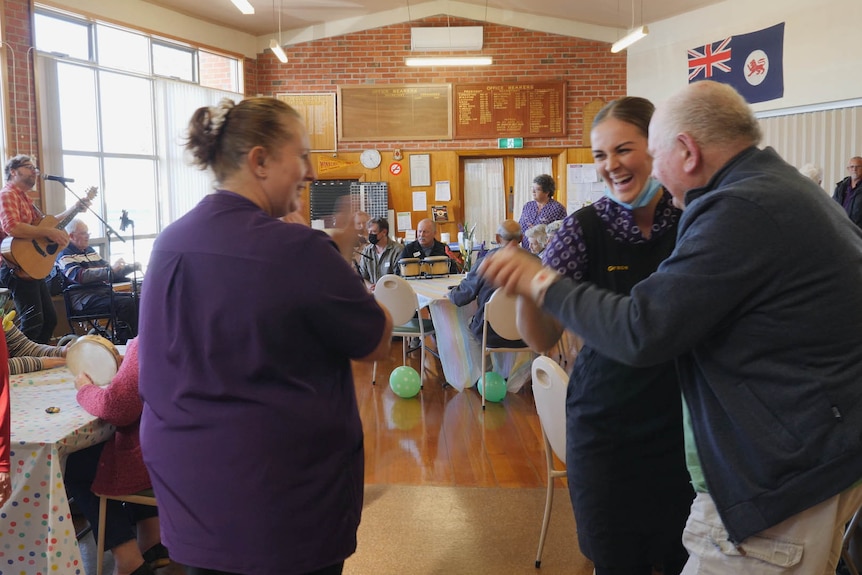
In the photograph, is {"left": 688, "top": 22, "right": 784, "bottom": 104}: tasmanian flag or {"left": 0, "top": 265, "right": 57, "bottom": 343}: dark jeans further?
{"left": 688, "top": 22, "right": 784, "bottom": 104}: tasmanian flag

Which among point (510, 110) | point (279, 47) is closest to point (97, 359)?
point (279, 47)

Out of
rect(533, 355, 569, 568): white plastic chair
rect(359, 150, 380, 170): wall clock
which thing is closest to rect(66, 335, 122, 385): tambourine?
rect(533, 355, 569, 568): white plastic chair

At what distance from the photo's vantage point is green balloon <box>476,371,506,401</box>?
4867 millimetres

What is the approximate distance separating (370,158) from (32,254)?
16.5 ft

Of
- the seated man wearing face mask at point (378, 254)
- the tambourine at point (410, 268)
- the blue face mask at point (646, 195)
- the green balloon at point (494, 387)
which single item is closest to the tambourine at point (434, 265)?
the tambourine at point (410, 268)

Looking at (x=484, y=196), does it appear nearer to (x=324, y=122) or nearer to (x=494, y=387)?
(x=324, y=122)

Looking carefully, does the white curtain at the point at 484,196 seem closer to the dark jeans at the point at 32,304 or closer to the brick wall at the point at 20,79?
the brick wall at the point at 20,79

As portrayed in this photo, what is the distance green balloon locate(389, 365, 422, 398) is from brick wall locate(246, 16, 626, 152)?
5381mm

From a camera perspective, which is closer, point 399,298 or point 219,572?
point 219,572

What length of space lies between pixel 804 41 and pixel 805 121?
0.82 metres

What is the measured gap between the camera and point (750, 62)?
7.60 meters

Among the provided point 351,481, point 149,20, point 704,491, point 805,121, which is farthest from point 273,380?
point 149,20

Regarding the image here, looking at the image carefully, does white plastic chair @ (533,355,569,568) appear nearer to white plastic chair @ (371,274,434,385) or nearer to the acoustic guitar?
white plastic chair @ (371,274,434,385)

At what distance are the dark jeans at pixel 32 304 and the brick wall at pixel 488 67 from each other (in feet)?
16.6
